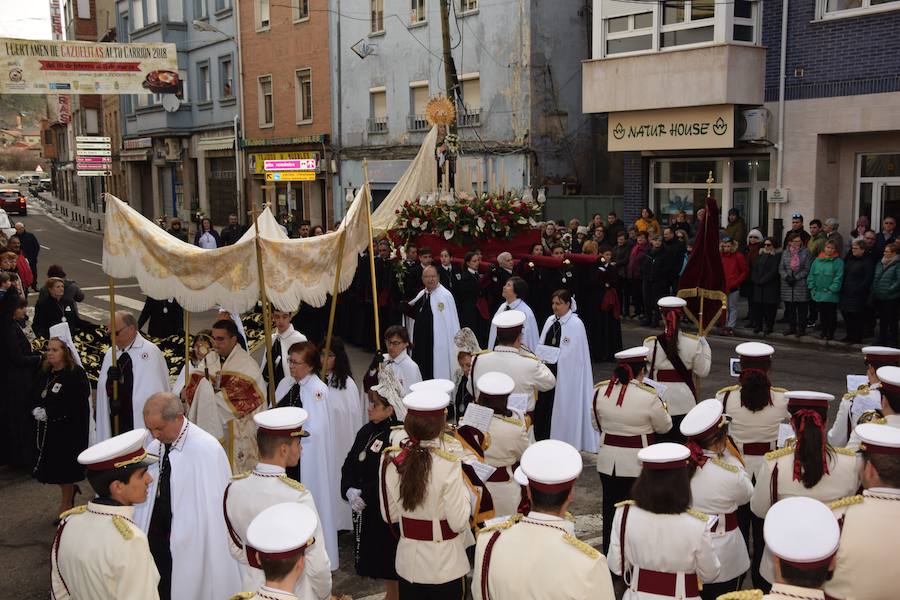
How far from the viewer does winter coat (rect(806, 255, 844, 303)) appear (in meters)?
13.8

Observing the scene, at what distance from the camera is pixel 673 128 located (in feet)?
62.9

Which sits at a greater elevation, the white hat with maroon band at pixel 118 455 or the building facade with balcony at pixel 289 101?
the building facade with balcony at pixel 289 101

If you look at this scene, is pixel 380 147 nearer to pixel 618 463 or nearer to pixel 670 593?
pixel 618 463

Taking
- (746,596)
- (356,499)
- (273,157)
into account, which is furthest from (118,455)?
(273,157)

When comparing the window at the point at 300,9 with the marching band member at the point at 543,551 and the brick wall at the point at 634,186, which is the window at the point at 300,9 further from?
the marching band member at the point at 543,551

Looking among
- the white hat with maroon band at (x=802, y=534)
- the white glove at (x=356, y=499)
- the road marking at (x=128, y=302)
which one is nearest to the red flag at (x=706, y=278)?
the white glove at (x=356, y=499)

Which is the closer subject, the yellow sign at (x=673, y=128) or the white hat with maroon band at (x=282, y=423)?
the white hat with maroon band at (x=282, y=423)

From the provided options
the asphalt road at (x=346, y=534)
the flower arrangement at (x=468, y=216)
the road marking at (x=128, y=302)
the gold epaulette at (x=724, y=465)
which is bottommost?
the asphalt road at (x=346, y=534)

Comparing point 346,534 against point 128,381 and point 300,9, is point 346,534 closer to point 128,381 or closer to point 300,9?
point 128,381

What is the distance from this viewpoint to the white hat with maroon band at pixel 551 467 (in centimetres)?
360

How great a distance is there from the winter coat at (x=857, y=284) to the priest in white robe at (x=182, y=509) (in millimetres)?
11540

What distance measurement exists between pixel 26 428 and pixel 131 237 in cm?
325

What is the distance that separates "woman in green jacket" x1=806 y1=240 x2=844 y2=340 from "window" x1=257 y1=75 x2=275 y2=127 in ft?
78.3

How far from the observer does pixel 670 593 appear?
158 inches
